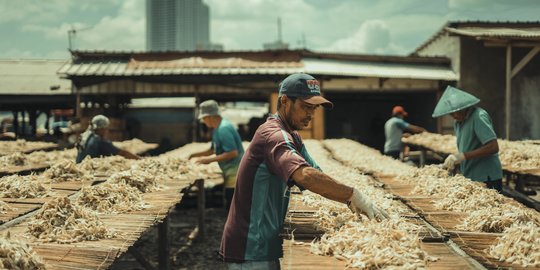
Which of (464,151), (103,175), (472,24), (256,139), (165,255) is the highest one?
(472,24)

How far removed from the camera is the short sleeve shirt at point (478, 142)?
6.64m

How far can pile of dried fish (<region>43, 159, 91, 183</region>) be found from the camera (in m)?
7.27

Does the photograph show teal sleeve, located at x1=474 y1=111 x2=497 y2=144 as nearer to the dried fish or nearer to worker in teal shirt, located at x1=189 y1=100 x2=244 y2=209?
worker in teal shirt, located at x1=189 y1=100 x2=244 y2=209

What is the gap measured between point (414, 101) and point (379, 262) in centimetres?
2150

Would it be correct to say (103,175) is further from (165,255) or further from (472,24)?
(472,24)

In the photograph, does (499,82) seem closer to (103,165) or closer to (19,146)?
(103,165)

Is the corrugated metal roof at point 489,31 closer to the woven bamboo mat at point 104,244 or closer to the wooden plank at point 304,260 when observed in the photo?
the woven bamboo mat at point 104,244

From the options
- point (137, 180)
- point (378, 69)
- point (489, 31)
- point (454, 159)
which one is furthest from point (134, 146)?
point (489, 31)

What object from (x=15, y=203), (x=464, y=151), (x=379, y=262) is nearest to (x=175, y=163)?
(x=15, y=203)

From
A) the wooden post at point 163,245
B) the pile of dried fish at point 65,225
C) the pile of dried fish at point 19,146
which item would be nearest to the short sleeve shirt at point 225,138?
the wooden post at point 163,245

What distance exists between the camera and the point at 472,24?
19.7 metres

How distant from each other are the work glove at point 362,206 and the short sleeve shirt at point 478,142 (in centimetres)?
389

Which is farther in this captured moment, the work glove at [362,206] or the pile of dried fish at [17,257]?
the work glove at [362,206]

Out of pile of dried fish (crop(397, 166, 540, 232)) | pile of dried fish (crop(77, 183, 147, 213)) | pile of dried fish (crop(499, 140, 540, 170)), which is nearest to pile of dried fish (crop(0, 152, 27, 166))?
pile of dried fish (crop(77, 183, 147, 213))
